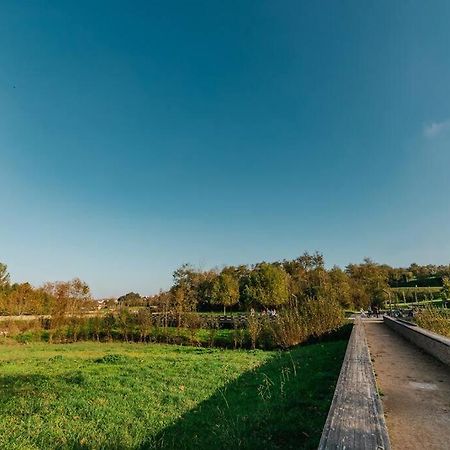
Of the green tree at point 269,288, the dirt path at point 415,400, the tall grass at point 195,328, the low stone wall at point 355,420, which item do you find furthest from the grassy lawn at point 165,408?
the green tree at point 269,288

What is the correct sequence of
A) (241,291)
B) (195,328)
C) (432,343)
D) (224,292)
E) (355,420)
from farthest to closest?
Result: (241,291) < (224,292) < (195,328) < (432,343) < (355,420)

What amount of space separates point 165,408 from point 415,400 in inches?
207

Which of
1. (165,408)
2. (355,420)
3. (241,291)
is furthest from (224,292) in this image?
(355,420)

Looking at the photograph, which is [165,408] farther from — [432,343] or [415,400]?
[432,343]

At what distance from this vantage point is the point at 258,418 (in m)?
6.53

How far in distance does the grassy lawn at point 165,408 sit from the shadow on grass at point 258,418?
17mm

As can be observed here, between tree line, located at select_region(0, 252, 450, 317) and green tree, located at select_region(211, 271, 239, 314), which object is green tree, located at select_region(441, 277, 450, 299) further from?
green tree, located at select_region(211, 271, 239, 314)

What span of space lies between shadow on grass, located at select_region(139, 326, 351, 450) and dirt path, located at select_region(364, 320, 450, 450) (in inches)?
44.9

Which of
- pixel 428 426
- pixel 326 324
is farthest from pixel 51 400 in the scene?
pixel 326 324

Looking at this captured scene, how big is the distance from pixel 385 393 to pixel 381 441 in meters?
4.26

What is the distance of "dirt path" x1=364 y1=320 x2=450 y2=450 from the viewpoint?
4391mm

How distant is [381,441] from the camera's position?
9.77 feet

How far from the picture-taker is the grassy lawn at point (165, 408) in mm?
5910

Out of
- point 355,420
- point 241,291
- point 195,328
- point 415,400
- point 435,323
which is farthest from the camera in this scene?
point 241,291
